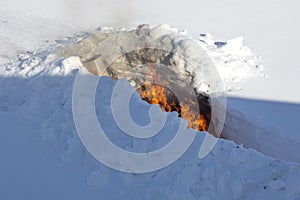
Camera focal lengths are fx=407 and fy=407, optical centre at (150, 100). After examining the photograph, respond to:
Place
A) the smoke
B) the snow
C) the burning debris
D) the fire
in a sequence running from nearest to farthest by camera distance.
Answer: the snow < the fire < the burning debris < the smoke

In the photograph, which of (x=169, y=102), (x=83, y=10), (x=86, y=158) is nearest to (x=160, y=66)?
(x=169, y=102)

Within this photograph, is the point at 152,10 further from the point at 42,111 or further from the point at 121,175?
the point at 121,175

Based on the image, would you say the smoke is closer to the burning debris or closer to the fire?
the burning debris

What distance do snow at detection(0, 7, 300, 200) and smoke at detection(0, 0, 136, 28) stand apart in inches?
219

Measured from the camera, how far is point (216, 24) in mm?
11383

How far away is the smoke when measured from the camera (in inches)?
485

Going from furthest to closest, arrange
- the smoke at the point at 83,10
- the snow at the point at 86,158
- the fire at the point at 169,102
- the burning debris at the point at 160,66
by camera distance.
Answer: the smoke at the point at 83,10 → the burning debris at the point at 160,66 → the fire at the point at 169,102 → the snow at the point at 86,158

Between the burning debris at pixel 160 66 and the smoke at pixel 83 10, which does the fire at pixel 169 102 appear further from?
the smoke at pixel 83 10

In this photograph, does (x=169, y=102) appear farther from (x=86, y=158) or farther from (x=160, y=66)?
(x=86, y=158)

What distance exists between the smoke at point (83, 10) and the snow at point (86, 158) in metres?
5.57

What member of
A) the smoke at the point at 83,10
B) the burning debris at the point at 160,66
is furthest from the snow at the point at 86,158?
the smoke at the point at 83,10

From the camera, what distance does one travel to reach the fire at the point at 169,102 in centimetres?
627

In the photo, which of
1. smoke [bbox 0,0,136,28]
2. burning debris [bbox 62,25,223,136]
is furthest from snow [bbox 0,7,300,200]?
smoke [bbox 0,0,136,28]

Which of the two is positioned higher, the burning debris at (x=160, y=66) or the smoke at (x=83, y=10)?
the smoke at (x=83, y=10)
